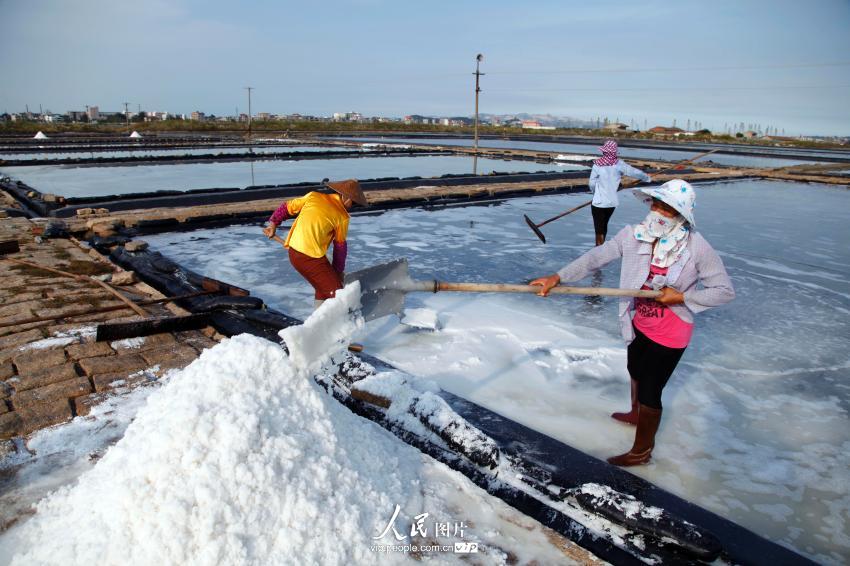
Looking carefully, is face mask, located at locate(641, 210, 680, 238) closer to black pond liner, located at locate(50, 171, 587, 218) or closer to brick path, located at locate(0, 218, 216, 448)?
brick path, located at locate(0, 218, 216, 448)

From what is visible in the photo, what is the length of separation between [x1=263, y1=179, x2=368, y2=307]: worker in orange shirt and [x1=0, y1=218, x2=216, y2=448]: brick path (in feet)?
2.79

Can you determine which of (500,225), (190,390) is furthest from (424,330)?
(500,225)

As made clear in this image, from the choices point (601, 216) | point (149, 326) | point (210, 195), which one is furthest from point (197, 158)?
point (149, 326)

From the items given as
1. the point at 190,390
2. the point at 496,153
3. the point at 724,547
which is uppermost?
the point at 496,153

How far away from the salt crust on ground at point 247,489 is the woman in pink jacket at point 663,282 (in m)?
0.84

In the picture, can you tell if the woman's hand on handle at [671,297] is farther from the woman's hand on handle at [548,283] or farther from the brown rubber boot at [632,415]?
the brown rubber boot at [632,415]

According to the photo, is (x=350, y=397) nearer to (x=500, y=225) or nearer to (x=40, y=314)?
(x=40, y=314)

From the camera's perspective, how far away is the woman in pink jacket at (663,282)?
243cm

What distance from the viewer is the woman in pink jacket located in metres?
2.43

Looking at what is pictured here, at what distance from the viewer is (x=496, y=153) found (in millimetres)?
22375

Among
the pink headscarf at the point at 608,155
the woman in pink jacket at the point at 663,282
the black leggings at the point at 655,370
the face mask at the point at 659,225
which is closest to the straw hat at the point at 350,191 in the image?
the woman in pink jacket at the point at 663,282

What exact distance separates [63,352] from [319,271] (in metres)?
1.63

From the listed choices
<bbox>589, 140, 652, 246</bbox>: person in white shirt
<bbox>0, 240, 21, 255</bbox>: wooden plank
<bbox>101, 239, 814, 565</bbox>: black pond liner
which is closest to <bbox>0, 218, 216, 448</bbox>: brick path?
<bbox>0, 240, 21, 255</bbox>: wooden plank

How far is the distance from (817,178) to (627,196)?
8426 mm
